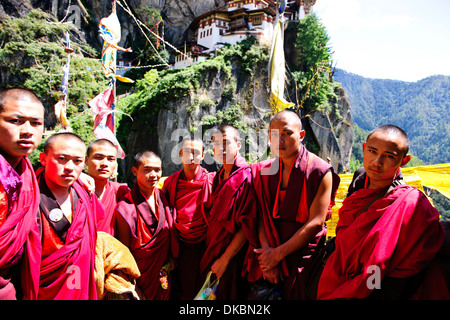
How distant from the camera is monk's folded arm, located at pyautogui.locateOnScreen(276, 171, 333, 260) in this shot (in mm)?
2295

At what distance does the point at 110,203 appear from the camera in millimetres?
2902

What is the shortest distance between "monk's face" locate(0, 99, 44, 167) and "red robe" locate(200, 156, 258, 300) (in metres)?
1.61

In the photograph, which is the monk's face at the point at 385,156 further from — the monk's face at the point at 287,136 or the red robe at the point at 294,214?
the monk's face at the point at 287,136

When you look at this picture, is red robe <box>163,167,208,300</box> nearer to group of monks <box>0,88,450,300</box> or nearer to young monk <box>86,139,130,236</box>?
group of monks <box>0,88,450,300</box>

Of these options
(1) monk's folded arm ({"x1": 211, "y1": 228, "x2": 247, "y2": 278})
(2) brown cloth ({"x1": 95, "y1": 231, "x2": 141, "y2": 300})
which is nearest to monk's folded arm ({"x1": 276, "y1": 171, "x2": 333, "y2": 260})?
(1) monk's folded arm ({"x1": 211, "y1": 228, "x2": 247, "y2": 278})

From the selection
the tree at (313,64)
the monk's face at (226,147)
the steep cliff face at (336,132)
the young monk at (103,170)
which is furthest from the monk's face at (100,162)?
the steep cliff face at (336,132)

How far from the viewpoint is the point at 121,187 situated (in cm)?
332

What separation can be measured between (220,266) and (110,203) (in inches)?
52.6

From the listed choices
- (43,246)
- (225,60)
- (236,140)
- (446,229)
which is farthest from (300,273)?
(225,60)

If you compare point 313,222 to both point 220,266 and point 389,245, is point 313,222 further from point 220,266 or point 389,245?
point 220,266

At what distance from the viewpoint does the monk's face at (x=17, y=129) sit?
1.67 metres

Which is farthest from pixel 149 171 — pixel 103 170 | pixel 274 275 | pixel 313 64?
pixel 313 64
